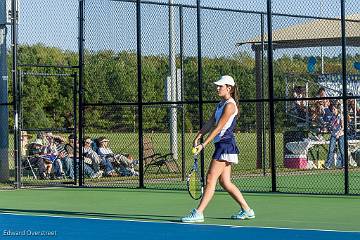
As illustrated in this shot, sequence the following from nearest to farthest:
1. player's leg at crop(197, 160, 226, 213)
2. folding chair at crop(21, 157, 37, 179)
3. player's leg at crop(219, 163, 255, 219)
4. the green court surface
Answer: player's leg at crop(197, 160, 226, 213) < player's leg at crop(219, 163, 255, 219) < the green court surface < folding chair at crop(21, 157, 37, 179)

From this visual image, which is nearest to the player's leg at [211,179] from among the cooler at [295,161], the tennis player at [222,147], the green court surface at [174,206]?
the tennis player at [222,147]

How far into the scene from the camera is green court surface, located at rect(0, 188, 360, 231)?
1431 centimetres

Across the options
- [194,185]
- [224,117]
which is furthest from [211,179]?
[194,185]

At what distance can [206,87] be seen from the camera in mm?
25031

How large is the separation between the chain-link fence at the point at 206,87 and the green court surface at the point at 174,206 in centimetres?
108

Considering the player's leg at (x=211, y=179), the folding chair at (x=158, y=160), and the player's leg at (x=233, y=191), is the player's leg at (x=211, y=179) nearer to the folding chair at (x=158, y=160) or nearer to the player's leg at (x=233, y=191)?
the player's leg at (x=233, y=191)

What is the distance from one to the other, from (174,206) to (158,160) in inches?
297

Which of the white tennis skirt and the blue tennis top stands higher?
the blue tennis top

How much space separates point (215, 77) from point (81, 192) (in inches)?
227

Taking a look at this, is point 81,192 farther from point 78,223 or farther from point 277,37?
point 277,37

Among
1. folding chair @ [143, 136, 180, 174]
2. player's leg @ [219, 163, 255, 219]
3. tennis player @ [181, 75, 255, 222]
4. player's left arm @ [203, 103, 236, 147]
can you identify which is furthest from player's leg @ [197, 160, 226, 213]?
folding chair @ [143, 136, 180, 174]

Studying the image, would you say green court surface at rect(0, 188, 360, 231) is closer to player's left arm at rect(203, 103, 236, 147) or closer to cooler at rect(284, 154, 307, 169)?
player's left arm at rect(203, 103, 236, 147)

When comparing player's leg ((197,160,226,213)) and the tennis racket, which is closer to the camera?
player's leg ((197,160,226,213))

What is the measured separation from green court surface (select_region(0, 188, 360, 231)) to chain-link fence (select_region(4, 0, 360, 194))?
108 cm
